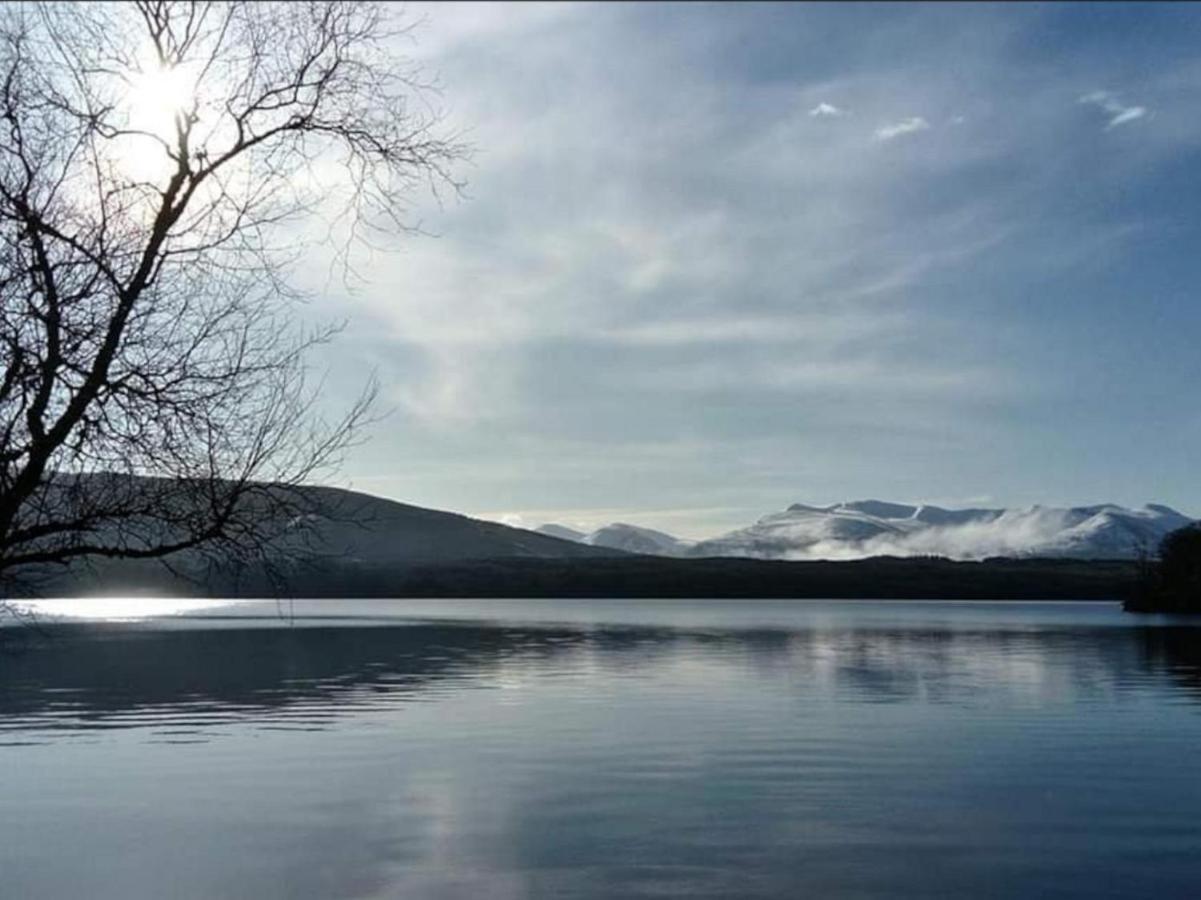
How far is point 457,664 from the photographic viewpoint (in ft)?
282

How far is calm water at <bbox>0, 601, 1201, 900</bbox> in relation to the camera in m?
23.6

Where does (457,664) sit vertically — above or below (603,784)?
Result: above

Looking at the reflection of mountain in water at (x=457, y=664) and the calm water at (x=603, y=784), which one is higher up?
the reflection of mountain in water at (x=457, y=664)

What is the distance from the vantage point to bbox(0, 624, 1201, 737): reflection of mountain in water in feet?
193

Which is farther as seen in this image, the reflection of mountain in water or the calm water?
the reflection of mountain in water

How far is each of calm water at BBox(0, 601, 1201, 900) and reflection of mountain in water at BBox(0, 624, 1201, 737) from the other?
23.9 inches

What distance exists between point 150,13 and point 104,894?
1562 cm

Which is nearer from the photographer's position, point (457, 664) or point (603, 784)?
point (603, 784)

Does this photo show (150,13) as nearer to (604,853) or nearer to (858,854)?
(604,853)

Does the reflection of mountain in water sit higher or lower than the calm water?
higher

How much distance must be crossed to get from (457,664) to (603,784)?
52.9 m

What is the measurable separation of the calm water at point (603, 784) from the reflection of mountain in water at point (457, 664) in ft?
1.99

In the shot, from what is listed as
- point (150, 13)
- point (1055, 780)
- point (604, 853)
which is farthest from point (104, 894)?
point (1055, 780)

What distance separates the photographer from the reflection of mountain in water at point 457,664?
58781 millimetres
